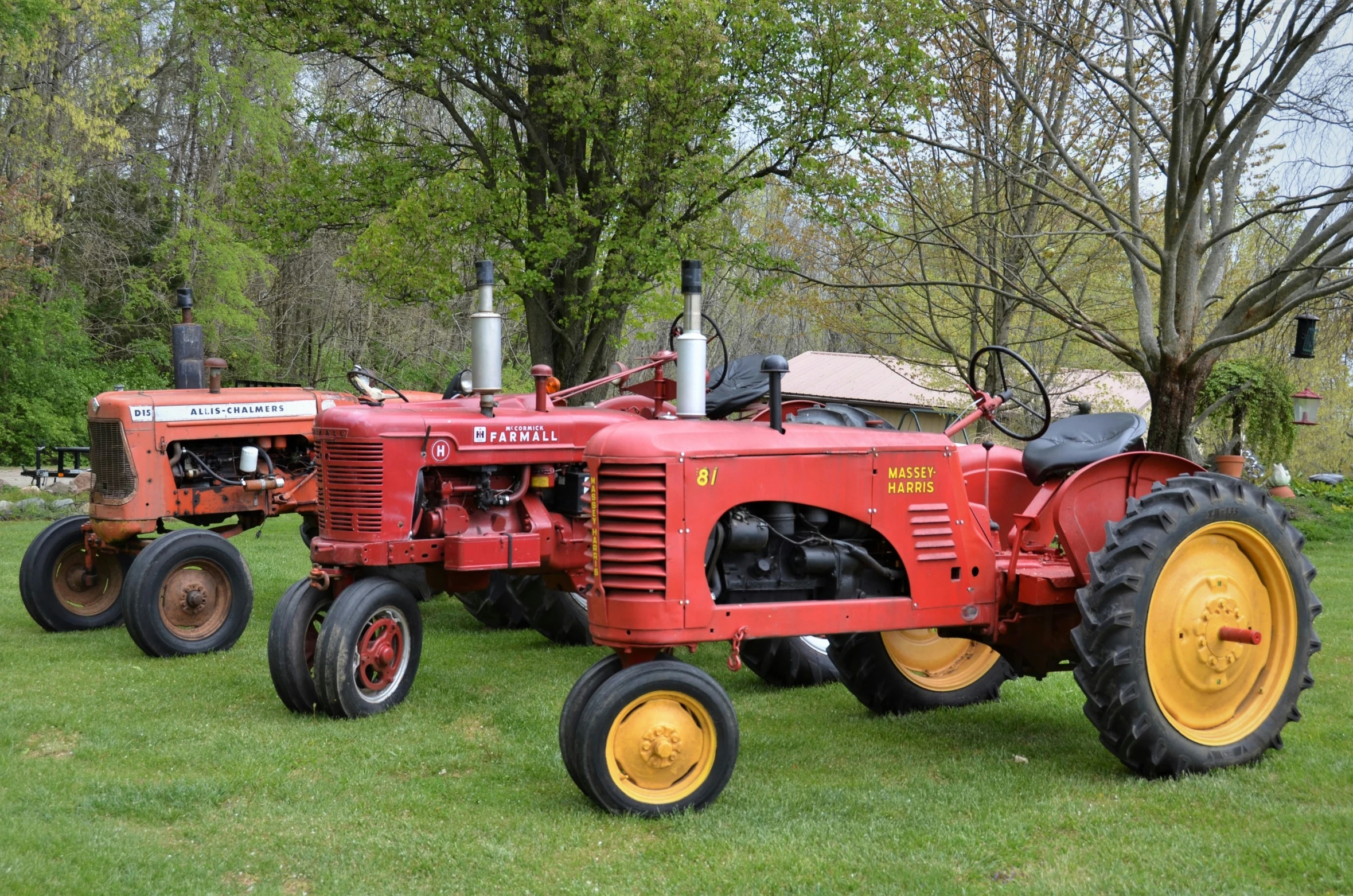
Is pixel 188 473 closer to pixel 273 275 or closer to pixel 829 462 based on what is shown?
pixel 829 462

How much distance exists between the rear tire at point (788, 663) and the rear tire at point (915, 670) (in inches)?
17.7

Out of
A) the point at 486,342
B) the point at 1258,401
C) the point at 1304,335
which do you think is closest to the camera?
the point at 486,342

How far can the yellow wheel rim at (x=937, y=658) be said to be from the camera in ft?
18.6

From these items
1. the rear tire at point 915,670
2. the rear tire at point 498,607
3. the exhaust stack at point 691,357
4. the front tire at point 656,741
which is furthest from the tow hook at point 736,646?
the rear tire at point 498,607

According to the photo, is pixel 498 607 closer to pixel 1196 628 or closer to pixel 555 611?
pixel 555 611

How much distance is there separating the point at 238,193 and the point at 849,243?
807 cm

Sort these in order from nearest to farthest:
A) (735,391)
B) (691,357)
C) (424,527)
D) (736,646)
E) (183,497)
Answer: (736,646) < (691,357) < (424,527) < (735,391) < (183,497)

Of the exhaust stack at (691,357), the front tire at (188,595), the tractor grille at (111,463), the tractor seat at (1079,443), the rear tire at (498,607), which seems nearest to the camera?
the exhaust stack at (691,357)

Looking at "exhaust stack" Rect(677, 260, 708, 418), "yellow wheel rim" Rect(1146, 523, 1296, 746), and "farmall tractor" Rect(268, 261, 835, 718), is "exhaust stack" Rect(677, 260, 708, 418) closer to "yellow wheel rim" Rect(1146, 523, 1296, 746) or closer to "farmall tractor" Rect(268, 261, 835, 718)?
"farmall tractor" Rect(268, 261, 835, 718)

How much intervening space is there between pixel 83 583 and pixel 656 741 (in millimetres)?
5840

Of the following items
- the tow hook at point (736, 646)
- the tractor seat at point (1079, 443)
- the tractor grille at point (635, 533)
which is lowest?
the tow hook at point (736, 646)

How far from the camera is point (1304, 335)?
11.4 meters

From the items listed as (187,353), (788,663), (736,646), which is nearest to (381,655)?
(788,663)

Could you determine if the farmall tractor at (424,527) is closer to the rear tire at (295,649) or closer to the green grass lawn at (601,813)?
the rear tire at (295,649)
